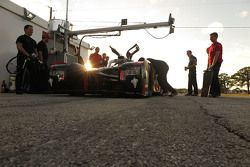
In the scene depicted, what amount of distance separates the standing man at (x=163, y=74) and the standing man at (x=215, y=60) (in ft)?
3.57

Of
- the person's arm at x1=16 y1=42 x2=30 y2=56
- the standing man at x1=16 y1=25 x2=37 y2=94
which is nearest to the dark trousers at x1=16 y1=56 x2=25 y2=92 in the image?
the standing man at x1=16 y1=25 x2=37 y2=94

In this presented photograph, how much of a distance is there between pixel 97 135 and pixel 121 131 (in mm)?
187

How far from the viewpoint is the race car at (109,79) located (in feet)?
19.6

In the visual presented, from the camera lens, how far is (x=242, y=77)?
77.4 meters

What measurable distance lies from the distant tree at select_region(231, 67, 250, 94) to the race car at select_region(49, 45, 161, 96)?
7402 centimetres

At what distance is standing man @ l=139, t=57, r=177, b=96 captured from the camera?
7551mm

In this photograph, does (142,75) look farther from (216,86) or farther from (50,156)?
(50,156)

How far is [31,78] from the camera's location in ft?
24.4

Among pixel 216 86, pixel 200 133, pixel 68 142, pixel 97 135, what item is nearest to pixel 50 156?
pixel 68 142

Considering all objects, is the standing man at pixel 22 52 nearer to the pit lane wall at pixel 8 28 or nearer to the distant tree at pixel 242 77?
the pit lane wall at pixel 8 28

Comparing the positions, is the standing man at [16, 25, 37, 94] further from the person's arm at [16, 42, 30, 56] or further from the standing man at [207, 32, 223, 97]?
the standing man at [207, 32, 223, 97]

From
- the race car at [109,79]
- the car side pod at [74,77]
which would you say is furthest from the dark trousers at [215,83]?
the car side pod at [74,77]

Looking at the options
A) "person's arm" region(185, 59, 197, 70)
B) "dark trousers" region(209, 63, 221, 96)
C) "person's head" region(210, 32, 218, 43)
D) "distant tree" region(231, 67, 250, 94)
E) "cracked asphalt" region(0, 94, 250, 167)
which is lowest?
"cracked asphalt" region(0, 94, 250, 167)

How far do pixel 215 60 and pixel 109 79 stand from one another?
3.10 meters
